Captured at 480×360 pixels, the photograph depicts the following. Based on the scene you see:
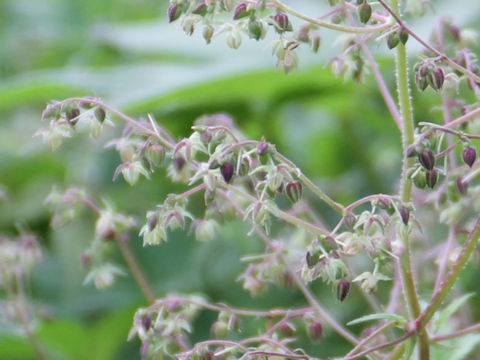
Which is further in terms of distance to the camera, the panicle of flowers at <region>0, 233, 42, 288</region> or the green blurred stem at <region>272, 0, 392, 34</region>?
the panicle of flowers at <region>0, 233, 42, 288</region>

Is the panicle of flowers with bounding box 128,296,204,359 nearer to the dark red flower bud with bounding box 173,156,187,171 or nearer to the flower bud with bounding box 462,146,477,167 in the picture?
the dark red flower bud with bounding box 173,156,187,171

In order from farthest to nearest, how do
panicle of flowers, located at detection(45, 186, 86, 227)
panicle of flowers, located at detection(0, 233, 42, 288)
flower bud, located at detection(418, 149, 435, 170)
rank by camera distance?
1. panicle of flowers, located at detection(0, 233, 42, 288)
2. panicle of flowers, located at detection(45, 186, 86, 227)
3. flower bud, located at detection(418, 149, 435, 170)

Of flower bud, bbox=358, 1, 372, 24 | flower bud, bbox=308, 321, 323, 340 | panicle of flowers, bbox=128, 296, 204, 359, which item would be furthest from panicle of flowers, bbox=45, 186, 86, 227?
flower bud, bbox=358, 1, 372, 24

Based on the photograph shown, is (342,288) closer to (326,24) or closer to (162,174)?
(326,24)

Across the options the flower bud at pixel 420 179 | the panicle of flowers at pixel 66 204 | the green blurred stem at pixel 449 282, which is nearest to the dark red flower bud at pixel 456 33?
the green blurred stem at pixel 449 282

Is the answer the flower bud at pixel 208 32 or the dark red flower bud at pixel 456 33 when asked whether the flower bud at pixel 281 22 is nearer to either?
the flower bud at pixel 208 32

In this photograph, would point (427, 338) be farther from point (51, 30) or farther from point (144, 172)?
point (51, 30)
